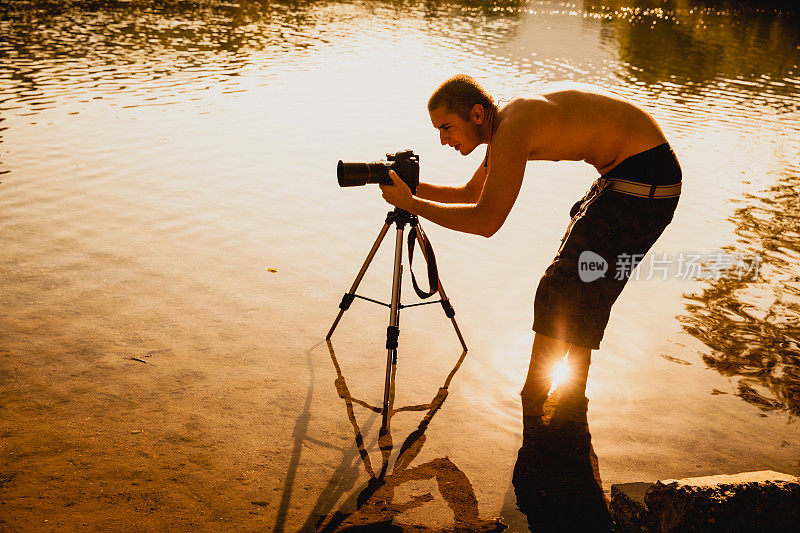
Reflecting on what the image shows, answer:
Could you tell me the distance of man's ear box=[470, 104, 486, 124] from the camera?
Answer: 3.24 meters

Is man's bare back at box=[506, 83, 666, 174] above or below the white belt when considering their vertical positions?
above

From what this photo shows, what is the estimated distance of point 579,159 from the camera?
11.1 ft

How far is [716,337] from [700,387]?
31.4 inches

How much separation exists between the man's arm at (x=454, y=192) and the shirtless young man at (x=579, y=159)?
449 millimetres

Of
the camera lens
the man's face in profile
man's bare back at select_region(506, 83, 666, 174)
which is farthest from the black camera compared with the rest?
→ man's bare back at select_region(506, 83, 666, 174)

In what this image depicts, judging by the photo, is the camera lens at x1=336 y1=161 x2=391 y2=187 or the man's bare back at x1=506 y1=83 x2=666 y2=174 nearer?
the man's bare back at x1=506 y1=83 x2=666 y2=174

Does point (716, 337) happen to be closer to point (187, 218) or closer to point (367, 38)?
point (187, 218)

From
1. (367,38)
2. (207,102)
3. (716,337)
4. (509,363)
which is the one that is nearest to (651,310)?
(716,337)

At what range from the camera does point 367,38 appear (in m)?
22.8

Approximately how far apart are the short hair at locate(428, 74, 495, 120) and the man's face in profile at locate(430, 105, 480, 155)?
22mm

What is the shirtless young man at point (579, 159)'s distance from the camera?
3154mm

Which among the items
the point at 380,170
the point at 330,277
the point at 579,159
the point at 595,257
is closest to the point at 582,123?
the point at 579,159

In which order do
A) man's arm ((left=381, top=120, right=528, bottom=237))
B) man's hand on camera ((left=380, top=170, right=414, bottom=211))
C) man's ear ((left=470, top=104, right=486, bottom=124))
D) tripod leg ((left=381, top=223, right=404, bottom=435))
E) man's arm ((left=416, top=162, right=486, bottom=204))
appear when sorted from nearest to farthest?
man's arm ((left=381, top=120, right=528, bottom=237)) < man's ear ((left=470, top=104, right=486, bottom=124)) < man's hand on camera ((left=380, top=170, right=414, bottom=211)) < tripod leg ((left=381, top=223, right=404, bottom=435)) < man's arm ((left=416, top=162, right=486, bottom=204))

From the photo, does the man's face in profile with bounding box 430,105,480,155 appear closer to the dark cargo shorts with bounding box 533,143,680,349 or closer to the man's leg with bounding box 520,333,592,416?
the dark cargo shorts with bounding box 533,143,680,349
